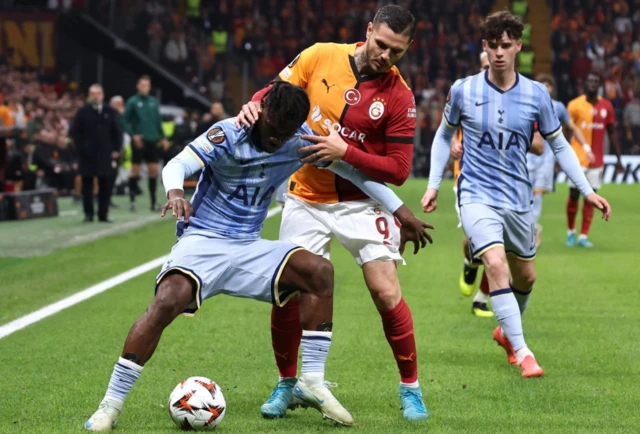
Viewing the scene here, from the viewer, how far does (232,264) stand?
18.6 ft

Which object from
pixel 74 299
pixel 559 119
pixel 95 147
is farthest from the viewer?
pixel 95 147

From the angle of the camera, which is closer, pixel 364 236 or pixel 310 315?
pixel 310 315

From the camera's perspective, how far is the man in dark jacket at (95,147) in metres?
18.6

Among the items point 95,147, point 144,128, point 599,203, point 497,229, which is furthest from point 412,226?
point 144,128

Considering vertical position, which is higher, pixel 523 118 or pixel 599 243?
pixel 523 118

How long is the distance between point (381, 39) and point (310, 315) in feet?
4.87

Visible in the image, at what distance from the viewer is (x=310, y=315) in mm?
5684

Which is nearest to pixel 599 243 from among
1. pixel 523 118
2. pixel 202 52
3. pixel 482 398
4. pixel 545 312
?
pixel 545 312

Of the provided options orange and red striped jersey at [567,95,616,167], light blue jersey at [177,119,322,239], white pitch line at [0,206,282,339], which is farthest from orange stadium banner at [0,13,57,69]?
light blue jersey at [177,119,322,239]

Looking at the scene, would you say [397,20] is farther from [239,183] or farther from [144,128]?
[144,128]

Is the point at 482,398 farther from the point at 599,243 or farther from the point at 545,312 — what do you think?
the point at 599,243

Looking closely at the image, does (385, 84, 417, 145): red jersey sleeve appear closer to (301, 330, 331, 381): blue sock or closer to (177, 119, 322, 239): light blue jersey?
(177, 119, 322, 239): light blue jersey

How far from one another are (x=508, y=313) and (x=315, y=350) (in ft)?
6.41

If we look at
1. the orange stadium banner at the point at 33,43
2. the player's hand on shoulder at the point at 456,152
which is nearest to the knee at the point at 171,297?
the player's hand on shoulder at the point at 456,152
